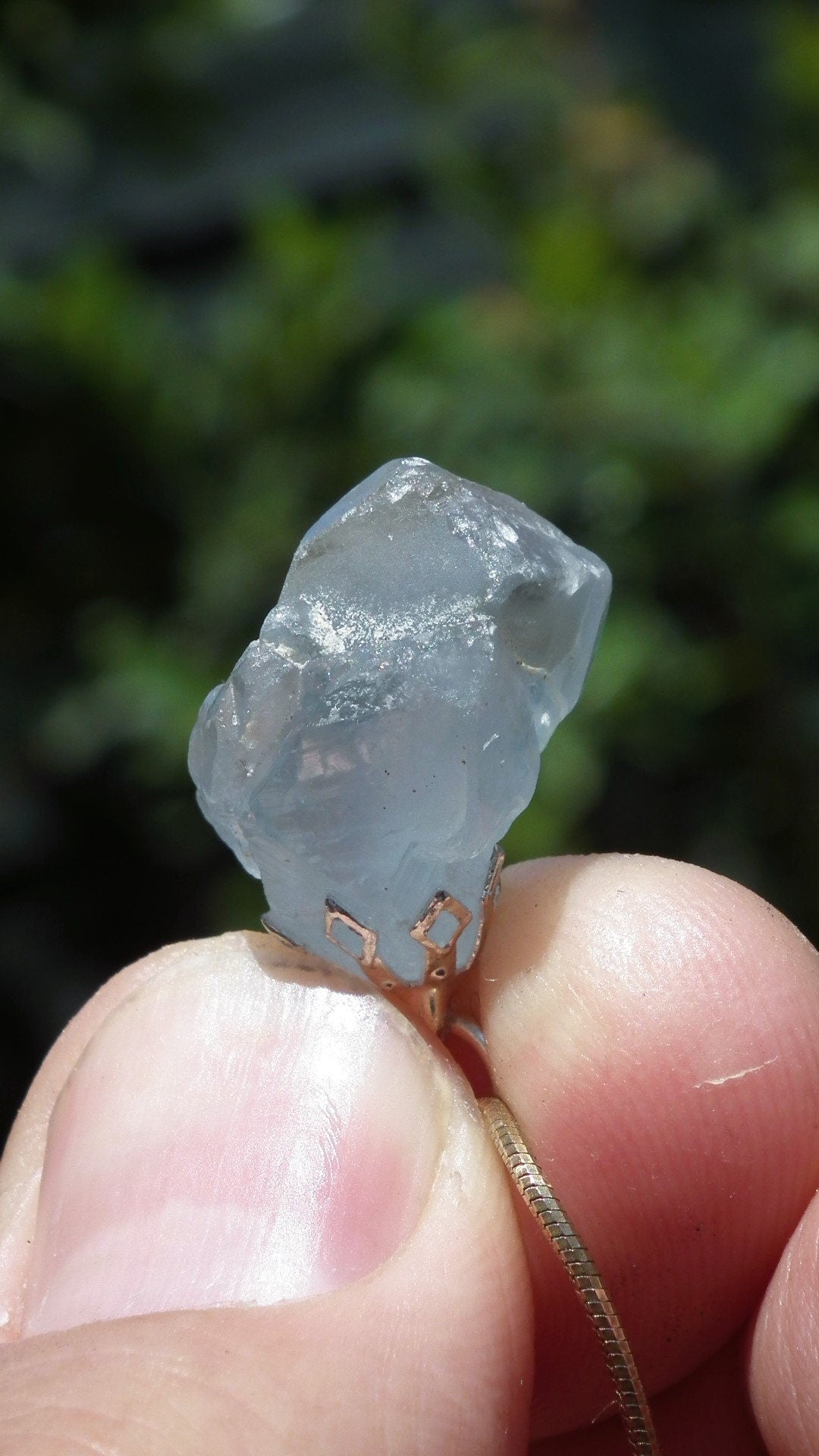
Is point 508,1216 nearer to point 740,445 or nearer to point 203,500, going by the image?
point 740,445

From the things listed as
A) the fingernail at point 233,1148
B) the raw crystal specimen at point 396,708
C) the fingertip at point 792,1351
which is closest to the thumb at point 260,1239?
the fingernail at point 233,1148

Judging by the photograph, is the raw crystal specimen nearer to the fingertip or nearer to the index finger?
the index finger

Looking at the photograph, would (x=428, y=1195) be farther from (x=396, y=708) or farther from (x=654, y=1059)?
(x=396, y=708)

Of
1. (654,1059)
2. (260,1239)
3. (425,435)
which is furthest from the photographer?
(425,435)

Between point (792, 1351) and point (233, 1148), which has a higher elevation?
point (233, 1148)

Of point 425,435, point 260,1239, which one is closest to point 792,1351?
point 260,1239
